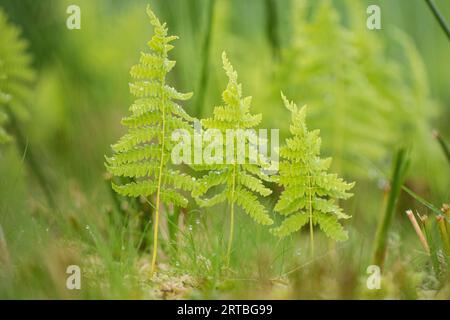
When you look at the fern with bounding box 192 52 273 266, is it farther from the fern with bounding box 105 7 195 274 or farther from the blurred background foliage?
the blurred background foliage

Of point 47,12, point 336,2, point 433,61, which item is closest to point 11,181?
point 47,12

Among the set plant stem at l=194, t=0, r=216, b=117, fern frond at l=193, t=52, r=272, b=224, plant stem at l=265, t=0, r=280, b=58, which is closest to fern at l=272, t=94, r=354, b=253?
fern frond at l=193, t=52, r=272, b=224

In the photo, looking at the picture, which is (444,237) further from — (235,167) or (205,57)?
(205,57)

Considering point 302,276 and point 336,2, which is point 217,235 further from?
point 336,2

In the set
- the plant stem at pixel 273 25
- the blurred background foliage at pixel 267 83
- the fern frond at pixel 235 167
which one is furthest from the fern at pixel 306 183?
the plant stem at pixel 273 25

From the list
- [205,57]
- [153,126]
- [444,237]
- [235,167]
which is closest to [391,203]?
[444,237]

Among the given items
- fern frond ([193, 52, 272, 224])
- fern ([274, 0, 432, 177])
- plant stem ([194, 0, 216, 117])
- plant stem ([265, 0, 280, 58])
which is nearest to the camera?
fern frond ([193, 52, 272, 224])
